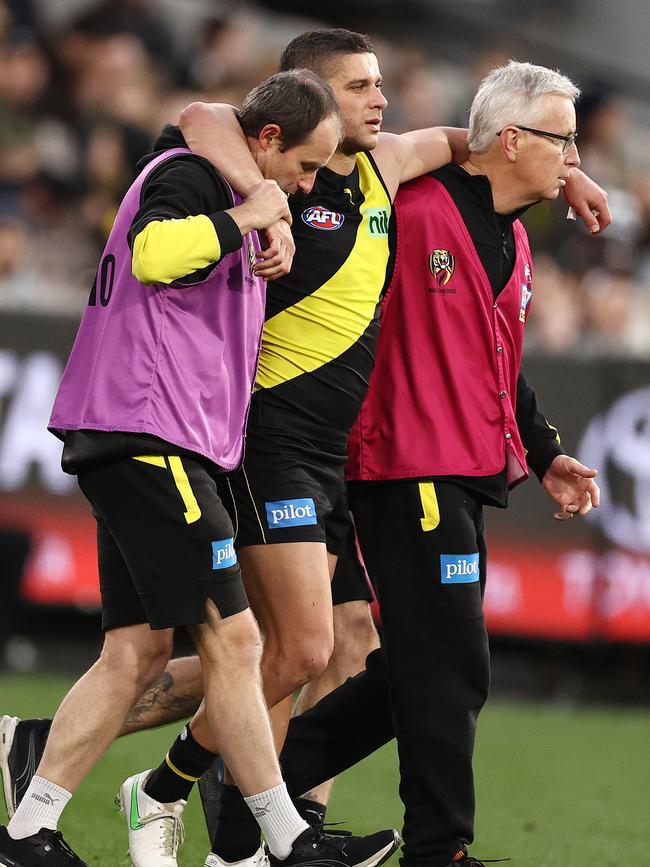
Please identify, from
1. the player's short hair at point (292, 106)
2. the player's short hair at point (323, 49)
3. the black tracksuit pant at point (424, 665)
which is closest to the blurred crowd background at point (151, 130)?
the player's short hair at point (323, 49)

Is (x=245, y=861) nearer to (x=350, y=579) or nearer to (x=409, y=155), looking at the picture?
(x=350, y=579)

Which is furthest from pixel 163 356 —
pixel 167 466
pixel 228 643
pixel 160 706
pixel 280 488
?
pixel 160 706

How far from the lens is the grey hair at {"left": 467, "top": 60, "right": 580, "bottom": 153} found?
4.89 meters

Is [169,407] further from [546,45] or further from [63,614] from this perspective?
[546,45]

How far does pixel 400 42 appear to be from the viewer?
16047 mm

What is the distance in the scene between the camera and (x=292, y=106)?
434 cm

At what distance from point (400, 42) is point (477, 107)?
11.4 meters

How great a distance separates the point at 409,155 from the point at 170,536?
5.32 feet

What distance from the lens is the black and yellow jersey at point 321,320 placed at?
4.76 metres

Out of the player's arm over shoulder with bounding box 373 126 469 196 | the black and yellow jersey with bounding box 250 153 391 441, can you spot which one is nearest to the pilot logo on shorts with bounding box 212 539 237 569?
the black and yellow jersey with bounding box 250 153 391 441

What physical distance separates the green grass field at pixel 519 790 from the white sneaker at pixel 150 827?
0.28 metres

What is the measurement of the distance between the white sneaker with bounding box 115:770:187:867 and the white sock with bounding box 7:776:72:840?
0.52 metres

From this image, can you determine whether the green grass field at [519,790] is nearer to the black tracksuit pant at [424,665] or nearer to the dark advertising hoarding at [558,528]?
the dark advertising hoarding at [558,528]

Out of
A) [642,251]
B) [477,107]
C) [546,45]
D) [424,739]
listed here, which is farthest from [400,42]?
[424,739]
